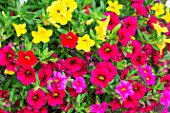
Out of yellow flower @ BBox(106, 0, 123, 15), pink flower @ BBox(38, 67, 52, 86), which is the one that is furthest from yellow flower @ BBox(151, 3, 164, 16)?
pink flower @ BBox(38, 67, 52, 86)

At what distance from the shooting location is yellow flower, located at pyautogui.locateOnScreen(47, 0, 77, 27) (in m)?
2.45

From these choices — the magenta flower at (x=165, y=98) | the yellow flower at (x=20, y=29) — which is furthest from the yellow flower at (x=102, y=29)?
the magenta flower at (x=165, y=98)

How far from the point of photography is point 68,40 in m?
2.41

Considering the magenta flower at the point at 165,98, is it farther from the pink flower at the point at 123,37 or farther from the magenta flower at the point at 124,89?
Result: the pink flower at the point at 123,37

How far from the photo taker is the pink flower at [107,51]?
2.46 meters

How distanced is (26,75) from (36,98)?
0.14 m

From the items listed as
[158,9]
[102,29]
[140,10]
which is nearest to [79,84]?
[102,29]

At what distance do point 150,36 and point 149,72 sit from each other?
269mm

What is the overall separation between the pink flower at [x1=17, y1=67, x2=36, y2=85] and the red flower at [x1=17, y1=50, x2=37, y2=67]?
0.03 metres

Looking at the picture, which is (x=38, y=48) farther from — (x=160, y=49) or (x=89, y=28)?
(x=160, y=49)

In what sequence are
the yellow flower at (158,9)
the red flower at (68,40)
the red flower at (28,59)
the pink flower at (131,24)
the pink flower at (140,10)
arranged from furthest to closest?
the yellow flower at (158,9)
the pink flower at (140,10)
the pink flower at (131,24)
the red flower at (68,40)
the red flower at (28,59)

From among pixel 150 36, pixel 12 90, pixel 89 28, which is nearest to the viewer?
pixel 12 90

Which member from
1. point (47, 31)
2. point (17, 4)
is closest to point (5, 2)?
point (17, 4)

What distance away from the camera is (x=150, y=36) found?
275 cm
